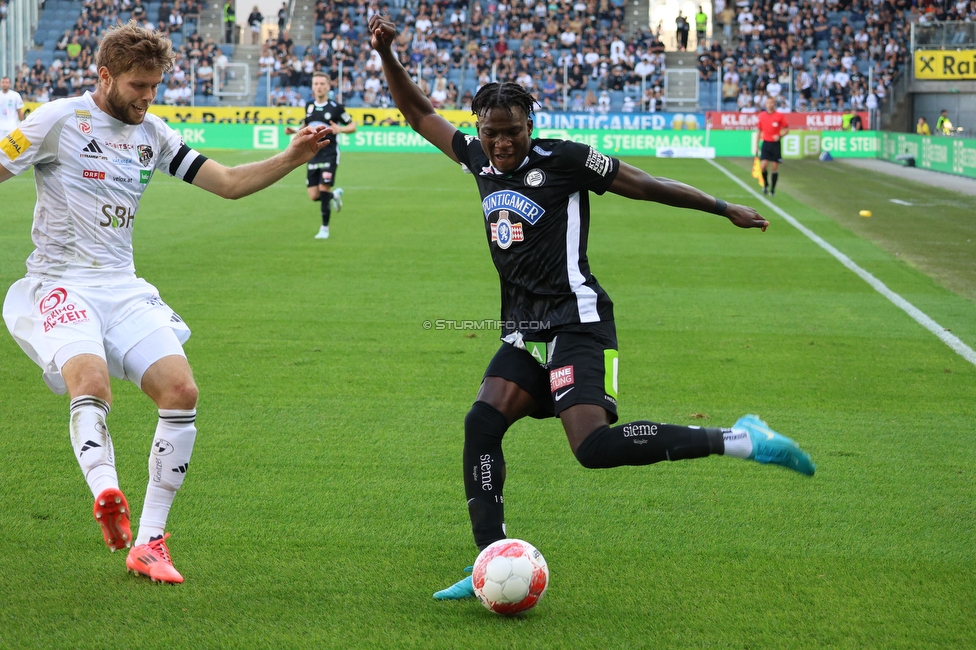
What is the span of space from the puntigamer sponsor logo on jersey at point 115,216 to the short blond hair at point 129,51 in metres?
0.56

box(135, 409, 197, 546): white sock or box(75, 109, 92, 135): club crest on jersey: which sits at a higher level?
box(75, 109, 92, 135): club crest on jersey

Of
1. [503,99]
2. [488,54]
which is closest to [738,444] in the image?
[503,99]

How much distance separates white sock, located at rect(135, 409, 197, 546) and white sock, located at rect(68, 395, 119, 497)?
28cm

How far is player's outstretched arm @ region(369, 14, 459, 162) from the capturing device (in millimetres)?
4703

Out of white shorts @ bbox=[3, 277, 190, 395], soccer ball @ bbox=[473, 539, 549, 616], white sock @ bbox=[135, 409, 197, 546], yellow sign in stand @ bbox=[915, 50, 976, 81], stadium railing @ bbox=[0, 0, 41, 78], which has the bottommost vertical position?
soccer ball @ bbox=[473, 539, 549, 616]

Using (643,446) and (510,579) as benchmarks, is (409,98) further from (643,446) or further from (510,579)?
(510,579)

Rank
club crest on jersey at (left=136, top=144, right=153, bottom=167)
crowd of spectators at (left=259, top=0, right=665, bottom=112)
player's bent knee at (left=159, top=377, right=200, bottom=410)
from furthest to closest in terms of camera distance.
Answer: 1. crowd of spectators at (left=259, top=0, right=665, bottom=112)
2. club crest on jersey at (left=136, top=144, right=153, bottom=167)
3. player's bent knee at (left=159, top=377, right=200, bottom=410)

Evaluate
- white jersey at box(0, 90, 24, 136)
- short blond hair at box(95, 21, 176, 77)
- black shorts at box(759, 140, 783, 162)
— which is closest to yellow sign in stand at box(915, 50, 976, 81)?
black shorts at box(759, 140, 783, 162)

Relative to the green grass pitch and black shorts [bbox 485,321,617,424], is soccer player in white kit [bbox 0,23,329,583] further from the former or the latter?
black shorts [bbox 485,321,617,424]

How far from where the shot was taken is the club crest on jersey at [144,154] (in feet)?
14.9

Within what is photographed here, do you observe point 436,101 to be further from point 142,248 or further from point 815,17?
point 142,248

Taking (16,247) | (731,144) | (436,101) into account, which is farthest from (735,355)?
(436,101)

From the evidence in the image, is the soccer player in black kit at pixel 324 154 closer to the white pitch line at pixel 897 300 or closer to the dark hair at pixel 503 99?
the white pitch line at pixel 897 300

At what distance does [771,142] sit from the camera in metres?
22.7
